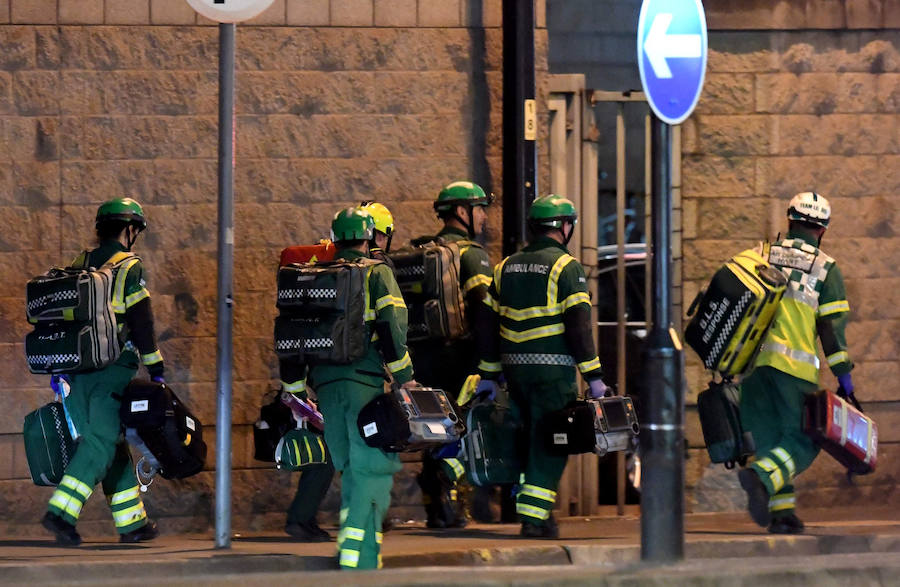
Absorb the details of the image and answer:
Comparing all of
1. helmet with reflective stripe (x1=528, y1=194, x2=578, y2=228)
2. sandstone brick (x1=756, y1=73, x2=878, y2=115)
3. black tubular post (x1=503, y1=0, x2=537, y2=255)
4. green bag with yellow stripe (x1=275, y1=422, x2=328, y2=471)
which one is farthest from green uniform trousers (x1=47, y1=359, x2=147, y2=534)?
sandstone brick (x1=756, y1=73, x2=878, y2=115)

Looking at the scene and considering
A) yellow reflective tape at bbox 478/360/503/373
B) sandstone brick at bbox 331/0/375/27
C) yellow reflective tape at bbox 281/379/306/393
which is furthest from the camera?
sandstone brick at bbox 331/0/375/27

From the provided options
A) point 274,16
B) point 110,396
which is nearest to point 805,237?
point 274,16

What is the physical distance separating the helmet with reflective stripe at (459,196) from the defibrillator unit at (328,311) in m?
1.96

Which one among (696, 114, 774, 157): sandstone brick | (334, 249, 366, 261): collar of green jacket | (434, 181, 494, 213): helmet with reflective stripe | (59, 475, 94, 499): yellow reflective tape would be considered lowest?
(59, 475, 94, 499): yellow reflective tape

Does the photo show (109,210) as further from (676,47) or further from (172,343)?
(676,47)

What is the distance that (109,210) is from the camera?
10086 mm

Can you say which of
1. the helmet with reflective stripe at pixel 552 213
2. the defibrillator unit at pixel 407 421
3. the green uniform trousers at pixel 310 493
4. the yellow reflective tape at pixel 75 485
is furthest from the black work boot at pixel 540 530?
the yellow reflective tape at pixel 75 485

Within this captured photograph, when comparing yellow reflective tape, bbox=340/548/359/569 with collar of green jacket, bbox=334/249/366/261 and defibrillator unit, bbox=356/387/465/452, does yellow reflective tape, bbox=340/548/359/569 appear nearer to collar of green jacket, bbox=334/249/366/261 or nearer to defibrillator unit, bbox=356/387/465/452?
defibrillator unit, bbox=356/387/465/452

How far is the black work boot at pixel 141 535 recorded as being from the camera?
1035 centimetres

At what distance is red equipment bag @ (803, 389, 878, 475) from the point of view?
998 cm

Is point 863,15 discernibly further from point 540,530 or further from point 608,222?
point 540,530

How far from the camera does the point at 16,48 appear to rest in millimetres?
11086

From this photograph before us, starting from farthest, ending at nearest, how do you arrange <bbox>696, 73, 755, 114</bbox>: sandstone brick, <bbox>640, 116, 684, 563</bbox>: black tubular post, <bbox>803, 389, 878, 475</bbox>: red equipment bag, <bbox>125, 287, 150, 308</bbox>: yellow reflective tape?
<bbox>696, 73, 755, 114</bbox>: sandstone brick
<bbox>803, 389, 878, 475</bbox>: red equipment bag
<bbox>125, 287, 150, 308</bbox>: yellow reflective tape
<bbox>640, 116, 684, 563</bbox>: black tubular post

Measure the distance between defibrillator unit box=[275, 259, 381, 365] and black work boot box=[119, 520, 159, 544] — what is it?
6.69 ft
